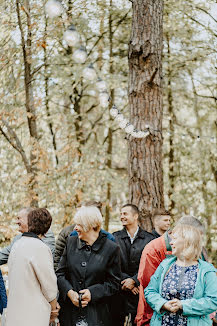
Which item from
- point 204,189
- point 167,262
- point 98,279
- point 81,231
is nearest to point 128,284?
point 98,279

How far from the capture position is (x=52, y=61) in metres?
10.8

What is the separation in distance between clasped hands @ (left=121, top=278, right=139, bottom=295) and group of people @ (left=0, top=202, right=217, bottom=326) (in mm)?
293

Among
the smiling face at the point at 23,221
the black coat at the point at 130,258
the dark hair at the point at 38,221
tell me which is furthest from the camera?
the black coat at the point at 130,258

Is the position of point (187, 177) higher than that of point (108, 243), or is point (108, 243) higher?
point (187, 177)

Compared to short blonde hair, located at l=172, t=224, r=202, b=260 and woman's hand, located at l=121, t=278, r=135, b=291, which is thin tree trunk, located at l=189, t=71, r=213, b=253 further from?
short blonde hair, located at l=172, t=224, r=202, b=260

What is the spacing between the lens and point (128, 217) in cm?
487

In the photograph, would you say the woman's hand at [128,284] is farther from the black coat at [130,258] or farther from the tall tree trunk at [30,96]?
the tall tree trunk at [30,96]

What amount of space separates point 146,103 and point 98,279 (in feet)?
10.7

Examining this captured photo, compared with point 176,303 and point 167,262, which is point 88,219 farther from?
point 176,303

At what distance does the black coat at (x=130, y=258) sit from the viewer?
4473mm

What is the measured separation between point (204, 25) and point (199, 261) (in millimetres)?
9170

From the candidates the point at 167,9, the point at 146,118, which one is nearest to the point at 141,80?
the point at 146,118

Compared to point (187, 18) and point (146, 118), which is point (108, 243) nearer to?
point (146, 118)

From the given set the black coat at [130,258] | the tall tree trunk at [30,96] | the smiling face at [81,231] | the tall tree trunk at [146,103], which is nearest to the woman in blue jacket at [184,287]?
the smiling face at [81,231]
